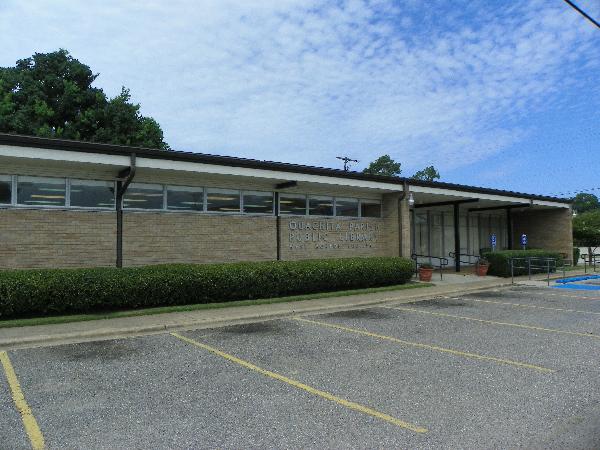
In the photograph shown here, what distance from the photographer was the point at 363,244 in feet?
62.4

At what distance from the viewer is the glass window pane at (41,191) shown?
39.7 ft

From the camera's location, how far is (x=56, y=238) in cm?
1239

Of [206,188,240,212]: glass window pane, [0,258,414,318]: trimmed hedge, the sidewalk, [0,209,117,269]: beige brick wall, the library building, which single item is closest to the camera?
the sidewalk

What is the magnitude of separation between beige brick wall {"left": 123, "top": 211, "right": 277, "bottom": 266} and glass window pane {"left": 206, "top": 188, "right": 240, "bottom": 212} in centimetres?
28

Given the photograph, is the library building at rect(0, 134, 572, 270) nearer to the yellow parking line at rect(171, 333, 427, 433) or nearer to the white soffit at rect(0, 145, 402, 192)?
the white soffit at rect(0, 145, 402, 192)

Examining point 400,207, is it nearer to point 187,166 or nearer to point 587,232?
point 187,166

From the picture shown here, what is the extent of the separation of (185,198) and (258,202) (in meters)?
2.62

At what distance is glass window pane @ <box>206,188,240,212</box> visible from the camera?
1510 cm

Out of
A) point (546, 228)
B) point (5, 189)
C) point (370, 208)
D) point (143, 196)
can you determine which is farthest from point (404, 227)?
point (546, 228)

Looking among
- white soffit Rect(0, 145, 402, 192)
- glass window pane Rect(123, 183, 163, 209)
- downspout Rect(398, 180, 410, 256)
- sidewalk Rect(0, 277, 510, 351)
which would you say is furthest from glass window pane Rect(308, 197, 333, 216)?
glass window pane Rect(123, 183, 163, 209)

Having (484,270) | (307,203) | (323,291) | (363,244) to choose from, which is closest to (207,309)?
(323,291)

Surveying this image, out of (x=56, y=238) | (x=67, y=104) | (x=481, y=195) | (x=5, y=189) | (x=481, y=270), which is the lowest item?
(x=481, y=270)

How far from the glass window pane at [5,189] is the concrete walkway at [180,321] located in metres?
4.05

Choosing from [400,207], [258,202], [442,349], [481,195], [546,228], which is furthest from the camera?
[546,228]
